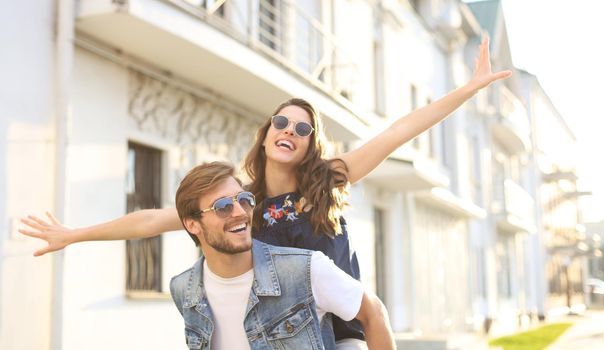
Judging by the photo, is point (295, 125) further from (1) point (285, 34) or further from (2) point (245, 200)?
(1) point (285, 34)

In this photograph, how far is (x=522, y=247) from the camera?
115 feet

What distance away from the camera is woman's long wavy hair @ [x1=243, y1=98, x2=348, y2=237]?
361 centimetres

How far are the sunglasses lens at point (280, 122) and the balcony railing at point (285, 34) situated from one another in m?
5.35

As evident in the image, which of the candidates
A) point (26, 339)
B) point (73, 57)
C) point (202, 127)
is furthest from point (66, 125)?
point (202, 127)

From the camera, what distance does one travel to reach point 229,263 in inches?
117

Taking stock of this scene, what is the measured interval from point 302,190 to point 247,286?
79cm

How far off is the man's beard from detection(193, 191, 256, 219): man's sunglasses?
0.07 metres

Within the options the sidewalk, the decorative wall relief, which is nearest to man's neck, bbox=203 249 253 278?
the decorative wall relief

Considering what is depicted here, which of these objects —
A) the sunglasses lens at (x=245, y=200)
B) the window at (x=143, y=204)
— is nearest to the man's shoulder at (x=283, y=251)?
the sunglasses lens at (x=245, y=200)

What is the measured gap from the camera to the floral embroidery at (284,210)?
12.0 feet

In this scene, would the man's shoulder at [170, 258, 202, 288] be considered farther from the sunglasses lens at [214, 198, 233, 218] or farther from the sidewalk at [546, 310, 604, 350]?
the sidewalk at [546, 310, 604, 350]

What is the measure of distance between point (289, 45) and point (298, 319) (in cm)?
921

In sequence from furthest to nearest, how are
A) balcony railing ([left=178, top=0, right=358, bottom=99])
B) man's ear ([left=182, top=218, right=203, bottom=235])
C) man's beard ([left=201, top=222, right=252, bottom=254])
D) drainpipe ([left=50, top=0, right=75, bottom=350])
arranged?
balcony railing ([left=178, top=0, right=358, bottom=99])
drainpipe ([left=50, top=0, right=75, bottom=350])
man's ear ([left=182, top=218, right=203, bottom=235])
man's beard ([left=201, top=222, right=252, bottom=254])

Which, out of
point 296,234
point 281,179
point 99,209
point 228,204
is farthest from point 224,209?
point 99,209
